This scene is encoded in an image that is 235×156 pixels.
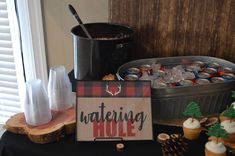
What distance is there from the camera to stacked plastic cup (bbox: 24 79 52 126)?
759 millimetres

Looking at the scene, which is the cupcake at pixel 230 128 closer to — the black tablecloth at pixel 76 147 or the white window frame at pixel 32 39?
the black tablecloth at pixel 76 147

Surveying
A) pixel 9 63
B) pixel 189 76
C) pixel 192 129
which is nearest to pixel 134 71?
pixel 189 76

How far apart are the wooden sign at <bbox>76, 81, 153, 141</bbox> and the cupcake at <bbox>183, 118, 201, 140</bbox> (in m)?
0.10

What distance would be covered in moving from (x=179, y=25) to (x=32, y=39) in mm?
757

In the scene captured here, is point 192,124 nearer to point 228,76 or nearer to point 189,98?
point 189,98

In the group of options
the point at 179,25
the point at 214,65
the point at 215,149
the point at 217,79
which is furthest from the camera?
the point at 179,25

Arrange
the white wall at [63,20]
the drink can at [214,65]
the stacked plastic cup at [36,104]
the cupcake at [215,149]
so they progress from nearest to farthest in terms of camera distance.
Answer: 1. the cupcake at [215,149]
2. the stacked plastic cup at [36,104]
3. the drink can at [214,65]
4. the white wall at [63,20]

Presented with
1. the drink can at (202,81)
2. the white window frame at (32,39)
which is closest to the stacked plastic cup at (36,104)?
the drink can at (202,81)

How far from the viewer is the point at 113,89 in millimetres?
750

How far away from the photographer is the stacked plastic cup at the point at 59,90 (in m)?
0.83

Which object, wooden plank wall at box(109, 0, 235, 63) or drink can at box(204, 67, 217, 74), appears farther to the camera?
wooden plank wall at box(109, 0, 235, 63)

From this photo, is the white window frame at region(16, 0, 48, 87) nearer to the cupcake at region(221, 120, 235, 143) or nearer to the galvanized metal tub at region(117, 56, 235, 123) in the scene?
the galvanized metal tub at region(117, 56, 235, 123)

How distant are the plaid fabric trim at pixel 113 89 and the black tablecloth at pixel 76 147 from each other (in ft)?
0.42

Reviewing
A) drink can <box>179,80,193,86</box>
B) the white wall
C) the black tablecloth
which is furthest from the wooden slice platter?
the white wall
